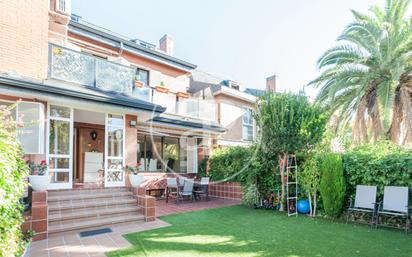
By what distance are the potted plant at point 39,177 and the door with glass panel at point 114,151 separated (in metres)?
3.01

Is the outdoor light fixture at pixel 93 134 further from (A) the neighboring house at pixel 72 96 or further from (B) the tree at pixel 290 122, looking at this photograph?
(B) the tree at pixel 290 122

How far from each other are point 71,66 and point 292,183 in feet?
37.1

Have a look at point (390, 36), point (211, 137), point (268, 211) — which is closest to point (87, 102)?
point (268, 211)

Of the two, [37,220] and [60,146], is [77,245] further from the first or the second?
[60,146]

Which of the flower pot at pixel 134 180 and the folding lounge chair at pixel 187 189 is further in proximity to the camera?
the folding lounge chair at pixel 187 189

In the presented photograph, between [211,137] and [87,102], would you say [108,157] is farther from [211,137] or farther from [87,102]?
[211,137]

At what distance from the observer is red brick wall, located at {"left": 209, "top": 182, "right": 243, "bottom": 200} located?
49.7ft

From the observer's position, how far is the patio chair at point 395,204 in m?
8.20

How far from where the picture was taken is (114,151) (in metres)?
11.5

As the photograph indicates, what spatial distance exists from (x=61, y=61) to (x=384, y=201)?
1361 centimetres

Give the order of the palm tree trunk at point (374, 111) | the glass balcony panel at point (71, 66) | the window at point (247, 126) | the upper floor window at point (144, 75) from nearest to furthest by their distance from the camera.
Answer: the glass balcony panel at point (71, 66) < the palm tree trunk at point (374, 111) < the upper floor window at point (144, 75) < the window at point (247, 126)

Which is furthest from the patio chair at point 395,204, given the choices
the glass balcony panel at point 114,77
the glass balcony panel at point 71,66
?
the glass balcony panel at point 71,66

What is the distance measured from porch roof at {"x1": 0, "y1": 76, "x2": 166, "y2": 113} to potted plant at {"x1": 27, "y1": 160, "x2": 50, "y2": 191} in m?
2.68

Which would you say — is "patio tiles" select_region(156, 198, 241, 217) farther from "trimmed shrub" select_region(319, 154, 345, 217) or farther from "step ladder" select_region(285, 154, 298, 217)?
"trimmed shrub" select_region(319, 154, 345, 217)
